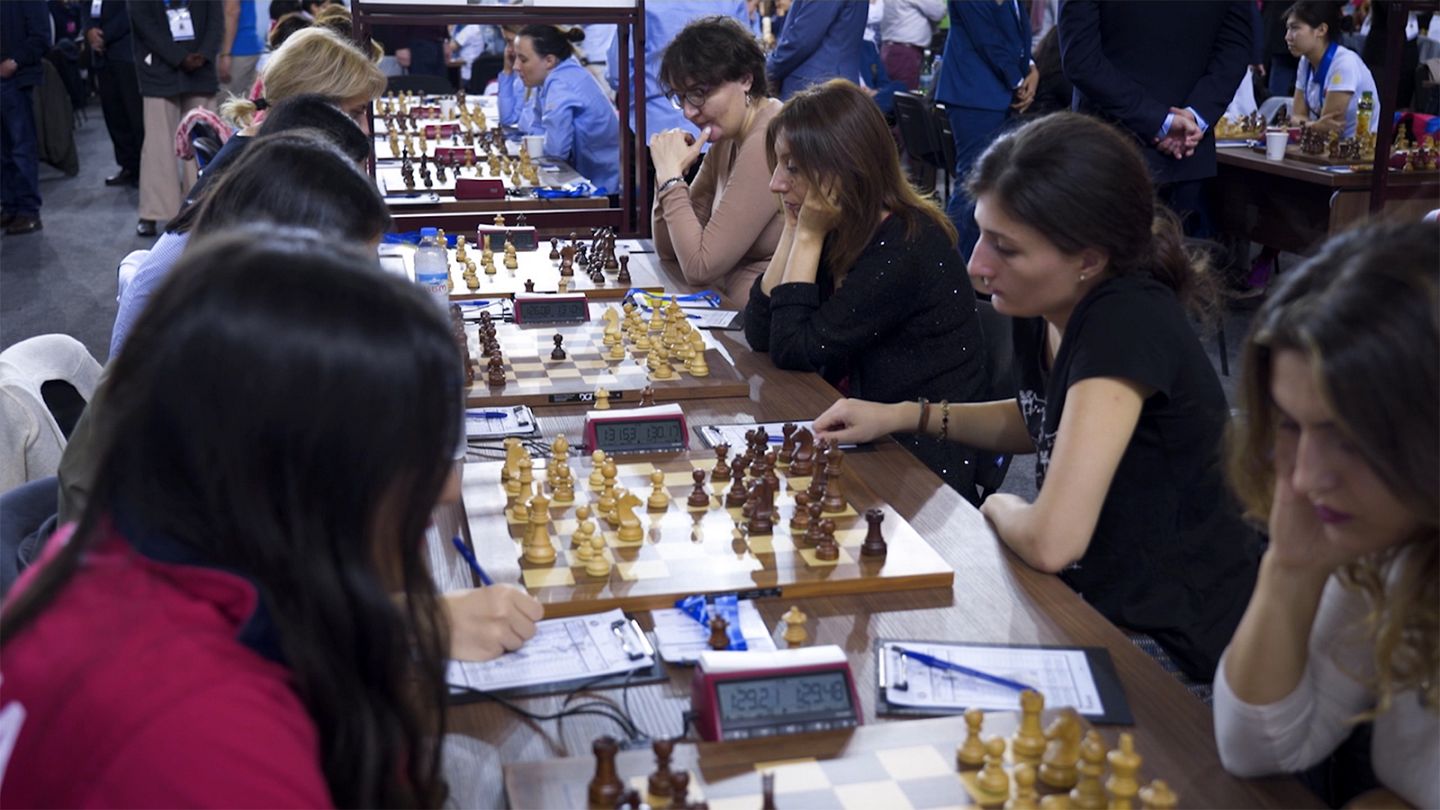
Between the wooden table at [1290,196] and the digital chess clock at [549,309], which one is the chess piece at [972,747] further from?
the wooden table at [1290,196]

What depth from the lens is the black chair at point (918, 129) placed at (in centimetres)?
635

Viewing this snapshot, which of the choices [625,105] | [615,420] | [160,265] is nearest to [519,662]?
[615,420]

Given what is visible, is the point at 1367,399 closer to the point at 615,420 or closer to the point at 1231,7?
the point at 615,420

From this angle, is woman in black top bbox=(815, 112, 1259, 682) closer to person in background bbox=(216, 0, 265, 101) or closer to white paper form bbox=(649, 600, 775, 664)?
white paper form bbox=(649, 600, 775, 664)

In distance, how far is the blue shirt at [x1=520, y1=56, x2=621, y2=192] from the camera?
5.88 m

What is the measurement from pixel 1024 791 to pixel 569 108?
4.97 metres

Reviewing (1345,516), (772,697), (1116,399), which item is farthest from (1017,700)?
(1116,399)

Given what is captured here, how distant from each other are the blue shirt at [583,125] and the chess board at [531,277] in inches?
84.1

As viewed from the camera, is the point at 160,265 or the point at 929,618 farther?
the point at 160,265

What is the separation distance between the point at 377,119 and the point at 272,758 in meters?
6.03

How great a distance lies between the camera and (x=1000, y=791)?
4.10ft

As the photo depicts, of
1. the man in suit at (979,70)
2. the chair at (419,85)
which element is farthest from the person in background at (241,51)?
the man in suit at (979,70)

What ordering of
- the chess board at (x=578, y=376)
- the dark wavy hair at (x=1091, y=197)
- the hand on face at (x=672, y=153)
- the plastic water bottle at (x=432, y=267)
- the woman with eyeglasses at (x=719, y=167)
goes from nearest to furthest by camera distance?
1. the dark wavy hair at (x=1091, y=197)
2. the chess board at (x=578, y=376)
3. the plastic water bottle at (x=432, y=267)
4. the woman with eyeglasses at (x=719, y=167)
5. the hand on face at (x=672, y=153)

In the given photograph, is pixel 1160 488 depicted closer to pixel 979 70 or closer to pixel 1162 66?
pixel 1162 66
